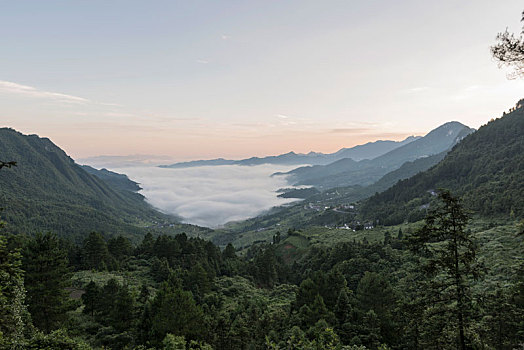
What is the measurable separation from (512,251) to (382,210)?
130 meters

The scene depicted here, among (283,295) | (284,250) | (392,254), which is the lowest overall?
(284,250)

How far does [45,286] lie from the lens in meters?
→ 28.3

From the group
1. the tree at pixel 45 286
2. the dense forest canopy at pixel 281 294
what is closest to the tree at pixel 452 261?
the dense forest canopy at pixel 281 294

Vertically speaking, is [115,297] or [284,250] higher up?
[115,297]

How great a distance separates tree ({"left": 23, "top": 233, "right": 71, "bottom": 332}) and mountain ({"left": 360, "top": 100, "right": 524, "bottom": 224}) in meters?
122

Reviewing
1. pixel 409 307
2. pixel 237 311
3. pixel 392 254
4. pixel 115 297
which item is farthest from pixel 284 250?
pixel 409 307

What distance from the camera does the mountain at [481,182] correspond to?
10519 centimetres

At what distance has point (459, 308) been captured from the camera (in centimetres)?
1338

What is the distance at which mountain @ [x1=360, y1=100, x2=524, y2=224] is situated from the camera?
105188 mm

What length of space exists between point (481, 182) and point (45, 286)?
7397 inches

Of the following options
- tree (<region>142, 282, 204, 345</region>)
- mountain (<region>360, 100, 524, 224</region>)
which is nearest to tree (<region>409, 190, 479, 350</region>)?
tree (<region>142, 282, 204, 345</region>)

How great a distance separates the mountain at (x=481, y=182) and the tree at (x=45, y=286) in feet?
399

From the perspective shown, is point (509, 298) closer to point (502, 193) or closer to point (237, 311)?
point (237, 311)

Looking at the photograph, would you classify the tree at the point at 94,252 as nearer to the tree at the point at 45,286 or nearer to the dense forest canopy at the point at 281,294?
the dense forest canopy at the point at 281,294
